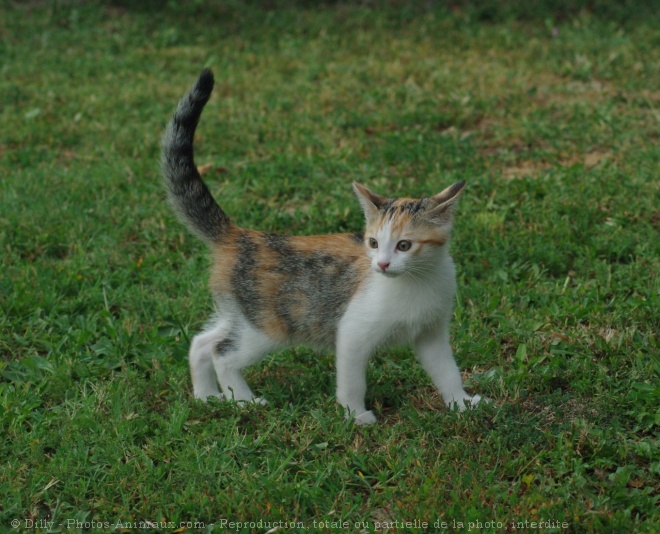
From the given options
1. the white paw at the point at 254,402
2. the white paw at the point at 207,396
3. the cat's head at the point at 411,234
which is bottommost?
the white paw at the point at 207,396

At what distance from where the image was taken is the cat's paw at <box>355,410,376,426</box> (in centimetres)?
457

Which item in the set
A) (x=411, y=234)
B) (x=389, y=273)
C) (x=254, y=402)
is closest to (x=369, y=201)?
(x=411, y=234)

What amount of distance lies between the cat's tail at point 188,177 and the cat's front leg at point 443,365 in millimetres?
1302

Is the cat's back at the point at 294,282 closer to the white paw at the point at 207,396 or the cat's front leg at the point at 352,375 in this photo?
the cat's front leg at the point at 352,375

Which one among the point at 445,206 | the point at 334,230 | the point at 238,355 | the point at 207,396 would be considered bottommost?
the point at 207,396

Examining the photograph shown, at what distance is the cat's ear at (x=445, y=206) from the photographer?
439cm

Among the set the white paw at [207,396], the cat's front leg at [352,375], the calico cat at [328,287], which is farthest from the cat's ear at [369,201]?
the white paw at [207,396]

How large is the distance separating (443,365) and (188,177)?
1752mm

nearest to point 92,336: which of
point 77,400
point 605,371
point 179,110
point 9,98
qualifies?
point 77,400

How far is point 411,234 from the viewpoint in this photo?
4.34m

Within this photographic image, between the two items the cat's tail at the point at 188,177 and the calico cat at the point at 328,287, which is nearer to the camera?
the calico cat at the point at 328,287

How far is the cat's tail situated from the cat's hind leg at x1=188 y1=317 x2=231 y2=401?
1.77 feet

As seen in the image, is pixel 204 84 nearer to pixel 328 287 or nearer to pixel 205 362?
pixel 328 287

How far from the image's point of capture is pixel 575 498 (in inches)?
155
